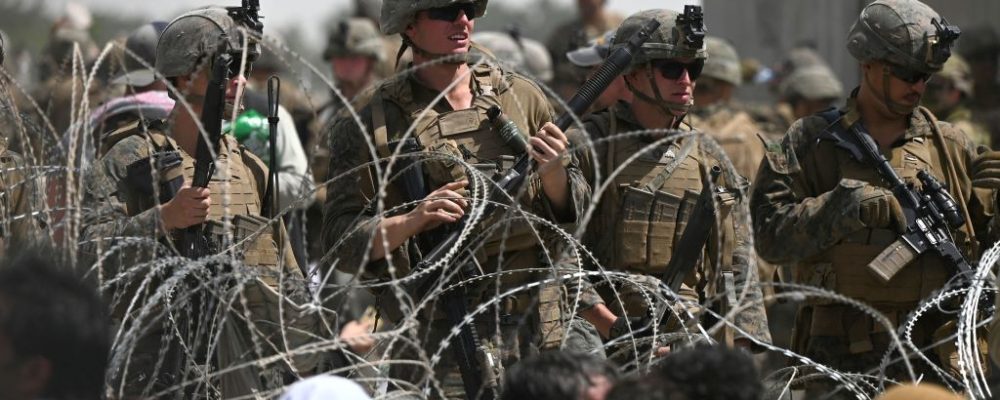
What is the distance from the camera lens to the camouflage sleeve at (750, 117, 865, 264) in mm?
6441

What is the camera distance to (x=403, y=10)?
20.4 feet

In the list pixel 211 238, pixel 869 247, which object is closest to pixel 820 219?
pixel 869 247

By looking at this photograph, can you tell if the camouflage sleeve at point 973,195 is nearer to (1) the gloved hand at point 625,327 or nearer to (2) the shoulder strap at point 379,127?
(1) the gloved hand at point 625,327

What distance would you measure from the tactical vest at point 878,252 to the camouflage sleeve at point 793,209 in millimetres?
108

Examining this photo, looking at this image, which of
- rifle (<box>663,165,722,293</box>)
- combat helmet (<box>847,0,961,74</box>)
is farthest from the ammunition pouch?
combat helmet (<box>847,0,961,74</box>)

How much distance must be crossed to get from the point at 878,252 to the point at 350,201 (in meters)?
1.87

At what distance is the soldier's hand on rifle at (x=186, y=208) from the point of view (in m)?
6.03

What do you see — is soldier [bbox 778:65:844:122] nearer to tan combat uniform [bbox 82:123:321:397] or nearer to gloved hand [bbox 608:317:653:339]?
gloved hand [bbox 608:317:653:339]

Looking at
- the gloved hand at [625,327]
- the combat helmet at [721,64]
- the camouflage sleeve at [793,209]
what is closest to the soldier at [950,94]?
the combat helmet at [721,64]

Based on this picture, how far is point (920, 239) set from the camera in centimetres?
646

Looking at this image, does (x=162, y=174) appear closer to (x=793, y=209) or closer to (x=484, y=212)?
(x=484, y=212)

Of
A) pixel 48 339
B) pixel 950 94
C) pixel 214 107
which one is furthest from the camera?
pixel 950 94

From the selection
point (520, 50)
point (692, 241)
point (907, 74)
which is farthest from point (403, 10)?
point (520, 50)

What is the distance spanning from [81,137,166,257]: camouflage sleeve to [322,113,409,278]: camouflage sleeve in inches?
22.5
